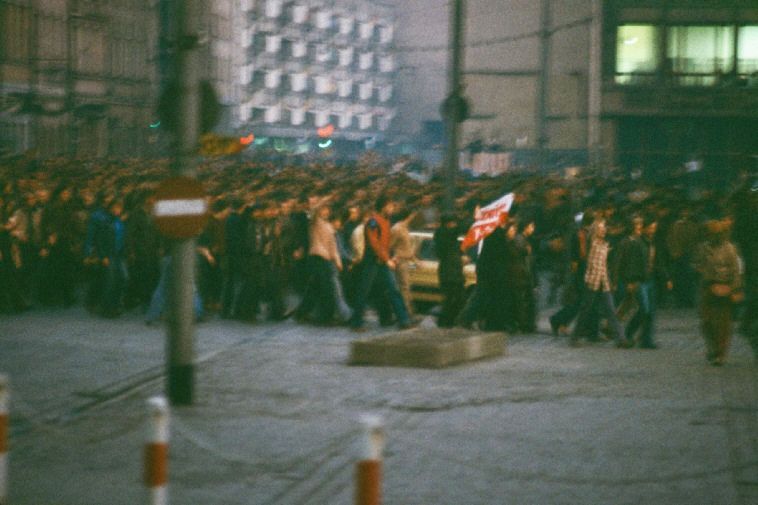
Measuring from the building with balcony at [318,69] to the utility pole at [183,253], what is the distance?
265ft

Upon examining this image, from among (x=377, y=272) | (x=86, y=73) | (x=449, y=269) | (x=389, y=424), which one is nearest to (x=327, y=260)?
(x=377, y=272)

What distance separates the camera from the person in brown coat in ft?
54.1

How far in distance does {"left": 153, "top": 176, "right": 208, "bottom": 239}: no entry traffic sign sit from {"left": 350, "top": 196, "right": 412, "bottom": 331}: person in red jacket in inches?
315

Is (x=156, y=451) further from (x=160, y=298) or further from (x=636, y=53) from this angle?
(x=636, y=53)

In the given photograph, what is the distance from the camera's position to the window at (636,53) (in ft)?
196

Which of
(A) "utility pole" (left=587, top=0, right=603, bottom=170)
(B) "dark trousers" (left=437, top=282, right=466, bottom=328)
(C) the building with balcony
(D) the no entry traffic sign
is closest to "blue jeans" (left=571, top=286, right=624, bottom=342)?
(B) "dark trousers" (left=437, top=282, right=466, bottom=328)

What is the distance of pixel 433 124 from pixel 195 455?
9062 cm

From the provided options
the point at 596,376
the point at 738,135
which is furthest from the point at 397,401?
the point at 738,135

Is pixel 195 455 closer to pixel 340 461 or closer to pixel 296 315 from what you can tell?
pixel 340 461

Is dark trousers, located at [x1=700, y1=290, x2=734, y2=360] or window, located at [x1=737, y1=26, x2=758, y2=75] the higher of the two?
window, located at [x1=737, y1=26, x2=758, y2=75]

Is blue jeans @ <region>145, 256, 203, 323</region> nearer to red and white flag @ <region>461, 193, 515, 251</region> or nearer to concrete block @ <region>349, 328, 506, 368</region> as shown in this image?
red and white flag @ <region>461, 193, 515, 251</region>

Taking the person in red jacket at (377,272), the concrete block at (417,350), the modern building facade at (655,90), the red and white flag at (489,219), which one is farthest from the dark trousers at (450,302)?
the modern building facade at (655,90)

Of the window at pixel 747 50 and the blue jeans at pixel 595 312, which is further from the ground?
the window at pixel 747 50

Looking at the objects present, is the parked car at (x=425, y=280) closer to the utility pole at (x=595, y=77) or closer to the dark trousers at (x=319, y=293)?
the dark trousers at (x=319, y=293)
